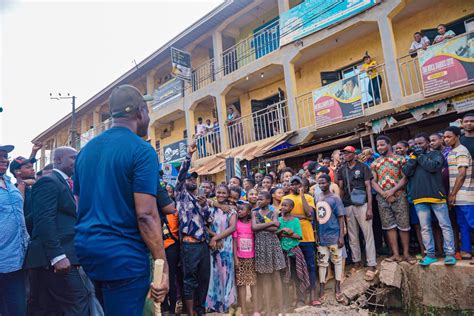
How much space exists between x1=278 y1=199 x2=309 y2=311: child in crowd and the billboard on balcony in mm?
7020

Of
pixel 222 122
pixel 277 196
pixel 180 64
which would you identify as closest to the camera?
pixel 277 196

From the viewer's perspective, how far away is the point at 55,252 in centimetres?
245

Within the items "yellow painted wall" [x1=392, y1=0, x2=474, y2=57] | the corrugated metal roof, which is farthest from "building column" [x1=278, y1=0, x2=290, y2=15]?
"yellow painted wall" [x1=392, y1=0, x2=474, y2=57]

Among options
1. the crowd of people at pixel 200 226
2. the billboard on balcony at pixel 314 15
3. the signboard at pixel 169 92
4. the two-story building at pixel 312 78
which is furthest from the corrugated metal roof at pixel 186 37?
the crowd of people at pixel 200 226

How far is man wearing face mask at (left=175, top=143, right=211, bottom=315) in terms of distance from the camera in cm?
377

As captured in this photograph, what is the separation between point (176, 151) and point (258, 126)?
13.9ft

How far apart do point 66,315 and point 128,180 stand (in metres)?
1.64

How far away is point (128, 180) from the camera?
5.46 feet

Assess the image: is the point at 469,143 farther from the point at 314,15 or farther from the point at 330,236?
the point at 314,15

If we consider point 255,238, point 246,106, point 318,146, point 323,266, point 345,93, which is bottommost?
point 323,266

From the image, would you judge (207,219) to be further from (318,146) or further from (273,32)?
(273,32)

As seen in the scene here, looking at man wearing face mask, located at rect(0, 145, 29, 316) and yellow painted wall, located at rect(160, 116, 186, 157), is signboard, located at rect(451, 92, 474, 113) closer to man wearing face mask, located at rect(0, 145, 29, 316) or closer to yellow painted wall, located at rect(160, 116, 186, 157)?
man wearing face mask, located at rect(0, 145, 29, 316)

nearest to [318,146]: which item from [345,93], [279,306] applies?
[345,93]

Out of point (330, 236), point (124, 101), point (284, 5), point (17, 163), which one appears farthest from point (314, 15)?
point (124, 101)
